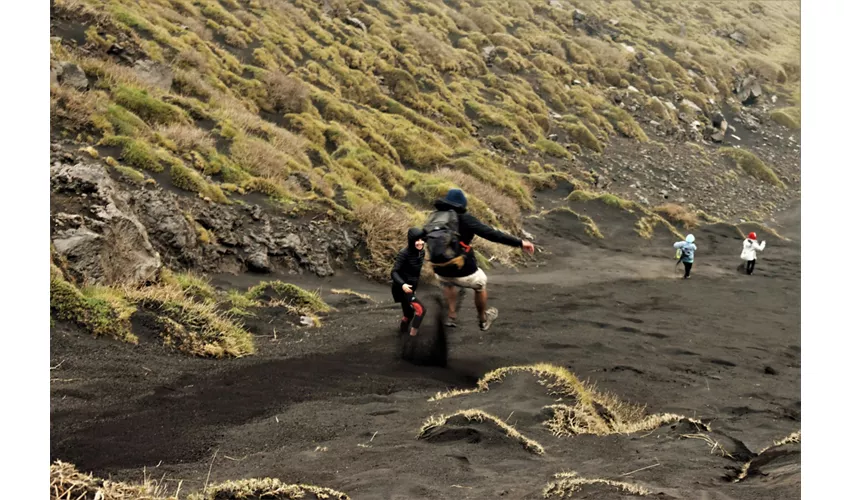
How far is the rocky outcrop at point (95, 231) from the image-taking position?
782 cm

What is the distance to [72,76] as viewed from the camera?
13.2m

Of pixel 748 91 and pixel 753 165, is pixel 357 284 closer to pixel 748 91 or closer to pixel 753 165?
pixel 753 165

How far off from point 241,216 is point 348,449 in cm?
835

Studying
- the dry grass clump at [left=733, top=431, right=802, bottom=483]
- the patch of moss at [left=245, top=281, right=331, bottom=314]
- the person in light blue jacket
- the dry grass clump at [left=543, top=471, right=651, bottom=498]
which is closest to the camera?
the dry grass clump at [left=543, top=471, right=651, bottom=498]

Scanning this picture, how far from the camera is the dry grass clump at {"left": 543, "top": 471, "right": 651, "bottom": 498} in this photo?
344 cm

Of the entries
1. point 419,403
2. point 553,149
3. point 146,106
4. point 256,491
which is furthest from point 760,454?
point 553,149

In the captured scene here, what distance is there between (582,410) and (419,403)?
1590 millimetres

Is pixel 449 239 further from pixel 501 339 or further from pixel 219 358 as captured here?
pixel 219 358

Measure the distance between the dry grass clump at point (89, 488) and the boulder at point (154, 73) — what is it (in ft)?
50.1

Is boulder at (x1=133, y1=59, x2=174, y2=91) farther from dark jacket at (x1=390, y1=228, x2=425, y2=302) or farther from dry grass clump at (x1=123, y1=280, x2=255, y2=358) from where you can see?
dark jacket at (x1=390, y1=228, x2=425, y2=302)

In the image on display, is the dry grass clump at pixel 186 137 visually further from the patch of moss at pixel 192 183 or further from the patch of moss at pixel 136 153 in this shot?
the patch of moss at pixel 192 183

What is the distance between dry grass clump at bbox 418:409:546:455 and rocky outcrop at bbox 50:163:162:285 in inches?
211

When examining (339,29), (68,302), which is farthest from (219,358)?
(339,29)

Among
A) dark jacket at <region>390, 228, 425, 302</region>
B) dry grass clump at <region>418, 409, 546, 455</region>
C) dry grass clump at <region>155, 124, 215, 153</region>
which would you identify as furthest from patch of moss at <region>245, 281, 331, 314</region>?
dry grass clump at <region>155, 124, 215, 153</region>
